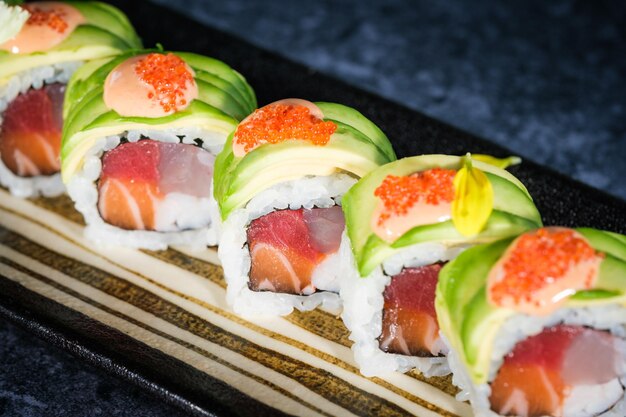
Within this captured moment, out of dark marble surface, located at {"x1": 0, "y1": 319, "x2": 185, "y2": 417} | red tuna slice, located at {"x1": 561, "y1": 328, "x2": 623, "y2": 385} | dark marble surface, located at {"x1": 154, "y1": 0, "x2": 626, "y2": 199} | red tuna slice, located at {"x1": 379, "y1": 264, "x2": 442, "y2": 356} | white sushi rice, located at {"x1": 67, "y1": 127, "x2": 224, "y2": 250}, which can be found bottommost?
dark marble surface, located at {"x1": 0, "y1": 319, "x2": 185, "y2": 417}

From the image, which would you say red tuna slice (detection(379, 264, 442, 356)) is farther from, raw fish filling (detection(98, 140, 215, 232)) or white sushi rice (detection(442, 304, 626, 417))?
raw fish filling (detection(98, 140, 215, 232))

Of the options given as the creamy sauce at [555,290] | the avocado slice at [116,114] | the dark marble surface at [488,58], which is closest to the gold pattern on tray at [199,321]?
the avocado slice at [116,114]

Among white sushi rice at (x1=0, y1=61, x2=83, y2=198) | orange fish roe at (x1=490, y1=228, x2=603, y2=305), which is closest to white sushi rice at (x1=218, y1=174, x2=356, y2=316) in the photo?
orange fish roe at (x1=490, y1=228, x2=603, y2=305)

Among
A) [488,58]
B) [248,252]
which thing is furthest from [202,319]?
[488,58]

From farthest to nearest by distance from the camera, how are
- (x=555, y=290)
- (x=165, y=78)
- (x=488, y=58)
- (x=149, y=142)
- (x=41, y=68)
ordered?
(x=488, y=58) < (x=41, y=68) < (x=149, y=142) < (x=165, y=78) < (x=555, y=290)

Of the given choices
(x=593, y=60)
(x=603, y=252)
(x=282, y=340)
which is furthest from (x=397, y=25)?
(x=603, y=252)

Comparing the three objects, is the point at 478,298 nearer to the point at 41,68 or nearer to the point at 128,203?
the point at 128,203
